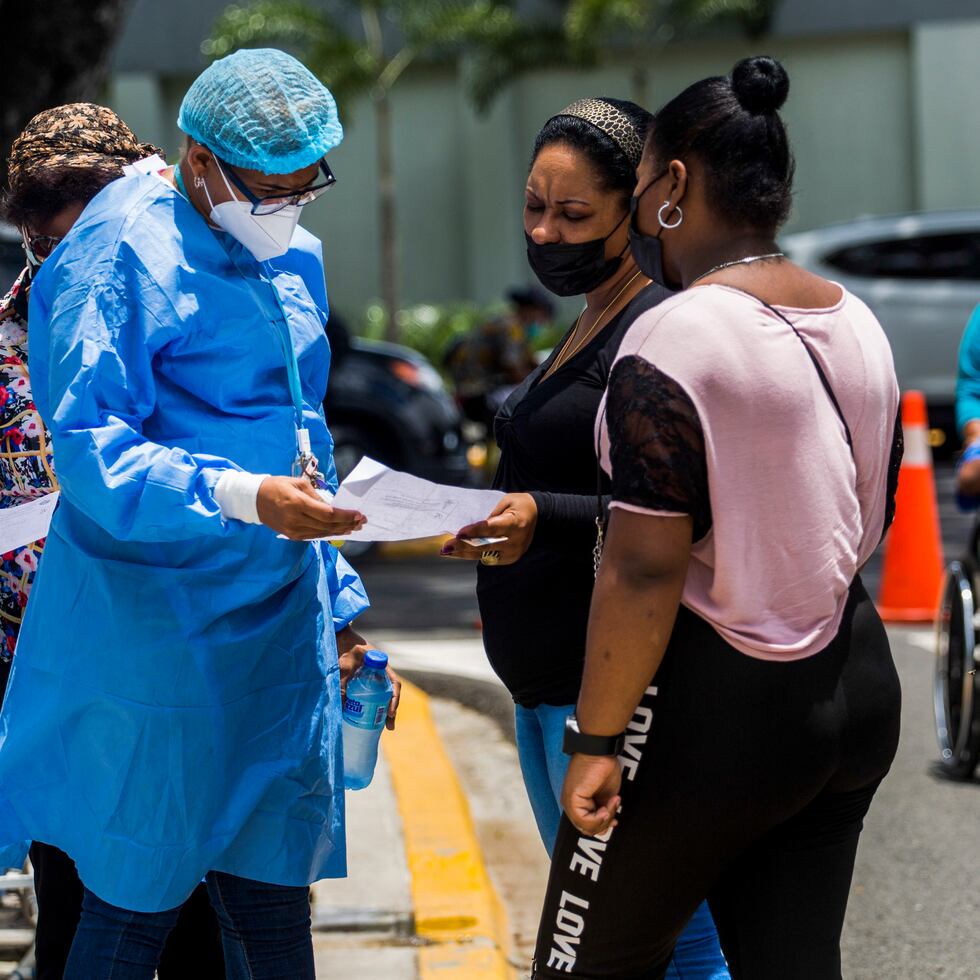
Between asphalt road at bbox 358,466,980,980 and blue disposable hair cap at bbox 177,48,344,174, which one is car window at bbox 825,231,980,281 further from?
blue disposable hair cap at bbox 177,48,344,174

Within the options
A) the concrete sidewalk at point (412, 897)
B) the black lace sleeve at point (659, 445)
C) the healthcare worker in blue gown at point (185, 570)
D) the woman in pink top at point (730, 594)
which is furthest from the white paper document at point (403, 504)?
the concrete sidewalk at point (412, 897)

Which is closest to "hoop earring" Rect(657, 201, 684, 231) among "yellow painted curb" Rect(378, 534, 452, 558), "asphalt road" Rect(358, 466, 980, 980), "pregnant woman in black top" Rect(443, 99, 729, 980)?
"pregnant woman in black top" Rect(443, 99, 729, 980)

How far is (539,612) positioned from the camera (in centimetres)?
286

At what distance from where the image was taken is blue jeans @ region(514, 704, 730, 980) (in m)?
2.88

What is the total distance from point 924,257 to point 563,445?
1356 cm

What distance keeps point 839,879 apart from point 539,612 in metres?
0.71

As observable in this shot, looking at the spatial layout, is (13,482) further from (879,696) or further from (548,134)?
(879,696)

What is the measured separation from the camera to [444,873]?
14.9 feet

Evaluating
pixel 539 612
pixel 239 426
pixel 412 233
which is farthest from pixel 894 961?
pixel 412 233

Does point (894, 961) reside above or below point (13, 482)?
below

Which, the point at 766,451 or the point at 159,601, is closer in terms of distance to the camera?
the point at 766,451

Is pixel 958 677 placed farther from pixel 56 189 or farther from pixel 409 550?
pixel 409 550

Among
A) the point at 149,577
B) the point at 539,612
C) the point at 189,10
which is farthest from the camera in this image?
the point at 189,10

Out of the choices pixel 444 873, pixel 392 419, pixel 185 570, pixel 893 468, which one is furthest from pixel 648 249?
pixel 392 419
